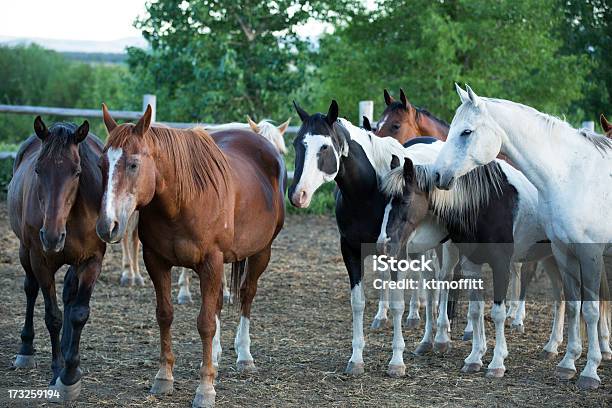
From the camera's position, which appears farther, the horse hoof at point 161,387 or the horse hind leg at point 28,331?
the horse hind leg at point 28,331

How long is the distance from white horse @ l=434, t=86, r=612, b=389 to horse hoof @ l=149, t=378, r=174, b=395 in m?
2.01

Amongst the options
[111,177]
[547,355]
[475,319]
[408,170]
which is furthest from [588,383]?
[111,177]

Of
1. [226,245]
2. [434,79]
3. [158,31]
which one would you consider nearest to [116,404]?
[226,245]

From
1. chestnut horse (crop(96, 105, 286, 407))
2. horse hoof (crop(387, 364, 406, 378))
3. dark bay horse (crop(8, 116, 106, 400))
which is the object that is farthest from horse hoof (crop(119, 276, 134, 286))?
horse hoof (crop(387, 364, 406, 378))

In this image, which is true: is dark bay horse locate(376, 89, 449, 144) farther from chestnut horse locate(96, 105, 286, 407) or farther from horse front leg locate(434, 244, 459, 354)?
chestnut horse locate(96, 105, 286, 407)

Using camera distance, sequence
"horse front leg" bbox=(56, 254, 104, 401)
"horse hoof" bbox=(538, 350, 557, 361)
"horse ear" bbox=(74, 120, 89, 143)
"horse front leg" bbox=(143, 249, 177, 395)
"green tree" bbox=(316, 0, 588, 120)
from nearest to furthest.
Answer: "horse ear" bbox=(74, 120, 89, 143) → "horse front leg" bbox=(56, 254, 104, 401) → "horse front leg" bbox=(143, 249, 177, 395) → "horse hoof" bbox=(538, 350, 557, 361) → "green tree" bbox=(316, 0, 588, 120)

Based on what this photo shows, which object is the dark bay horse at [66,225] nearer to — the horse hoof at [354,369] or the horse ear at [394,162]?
the horse hoof at [354,369]

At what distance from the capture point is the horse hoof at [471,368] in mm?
5242

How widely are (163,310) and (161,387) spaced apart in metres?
0.45

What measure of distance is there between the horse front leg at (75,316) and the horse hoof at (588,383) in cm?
300

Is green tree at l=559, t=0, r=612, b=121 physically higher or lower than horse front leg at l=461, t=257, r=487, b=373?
higher

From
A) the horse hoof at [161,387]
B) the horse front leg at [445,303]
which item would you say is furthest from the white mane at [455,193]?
the horse hoof at [161,387]

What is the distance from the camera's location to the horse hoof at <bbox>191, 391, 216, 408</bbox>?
4.38 metres

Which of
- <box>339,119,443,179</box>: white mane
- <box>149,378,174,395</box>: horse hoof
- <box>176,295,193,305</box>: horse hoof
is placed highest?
<box>339,119,443,179</box>: white mane
